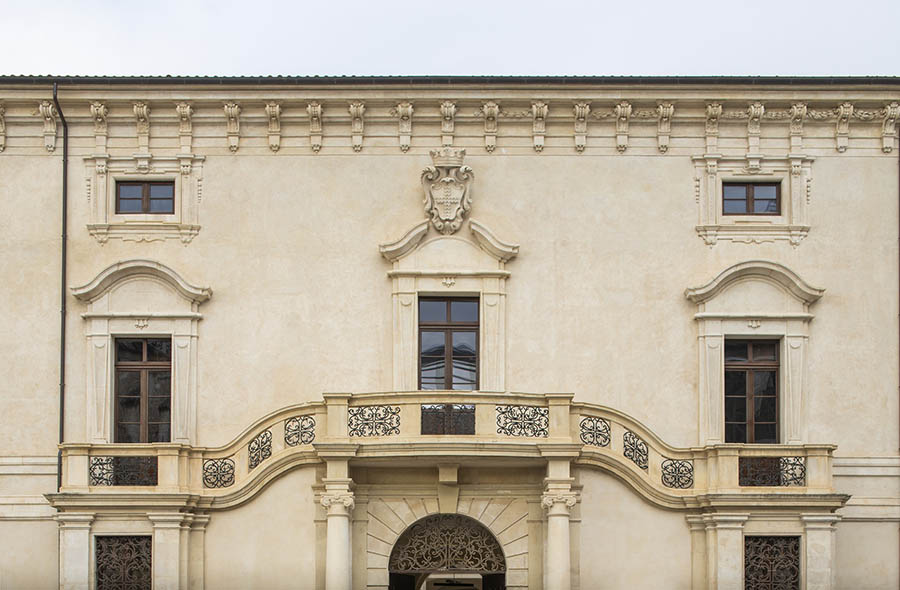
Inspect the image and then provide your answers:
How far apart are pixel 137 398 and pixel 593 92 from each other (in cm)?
1019

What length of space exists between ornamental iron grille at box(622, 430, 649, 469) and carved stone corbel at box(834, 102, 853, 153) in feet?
22.5

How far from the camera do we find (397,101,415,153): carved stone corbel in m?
25.8

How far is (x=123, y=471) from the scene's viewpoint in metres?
24.2

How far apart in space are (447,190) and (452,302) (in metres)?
2.09

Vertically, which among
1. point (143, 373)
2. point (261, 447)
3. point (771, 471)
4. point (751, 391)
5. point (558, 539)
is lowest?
point (558, 539)

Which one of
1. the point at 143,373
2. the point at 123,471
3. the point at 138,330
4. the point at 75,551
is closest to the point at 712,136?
the point at 138,330

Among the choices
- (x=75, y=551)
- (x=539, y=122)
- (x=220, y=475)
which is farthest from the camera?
(x=539, y=122)

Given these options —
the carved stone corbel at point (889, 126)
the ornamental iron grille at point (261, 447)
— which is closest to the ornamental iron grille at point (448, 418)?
the ornamental iron grille at point (261, 447)

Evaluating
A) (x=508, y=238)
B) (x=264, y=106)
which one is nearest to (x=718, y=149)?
(x=508, y=238)

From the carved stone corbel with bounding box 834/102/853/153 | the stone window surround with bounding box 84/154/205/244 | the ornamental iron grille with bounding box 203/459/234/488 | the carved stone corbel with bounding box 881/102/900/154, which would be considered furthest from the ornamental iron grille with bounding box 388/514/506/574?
the carved stone corbel with bounding box 881/102/900/154

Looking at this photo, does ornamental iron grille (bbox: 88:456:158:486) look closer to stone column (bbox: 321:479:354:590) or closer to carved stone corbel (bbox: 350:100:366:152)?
stone column (bbox: 321:479:354:590)

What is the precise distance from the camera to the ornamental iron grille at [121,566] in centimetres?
2395

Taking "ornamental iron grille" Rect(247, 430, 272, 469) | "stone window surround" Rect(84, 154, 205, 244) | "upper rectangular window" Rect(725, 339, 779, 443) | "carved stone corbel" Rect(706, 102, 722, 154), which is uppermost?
"carved stone corbel" Rect(706, 102, 722, 154)

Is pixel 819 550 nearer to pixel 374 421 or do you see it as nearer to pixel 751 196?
pixel 751 196
